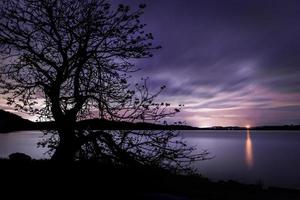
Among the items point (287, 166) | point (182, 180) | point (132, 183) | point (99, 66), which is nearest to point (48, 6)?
point (99, 66)

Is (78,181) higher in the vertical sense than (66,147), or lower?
lower

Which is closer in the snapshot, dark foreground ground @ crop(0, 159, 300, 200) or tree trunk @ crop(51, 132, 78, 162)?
dark foreground ground @ crop(0, 159, 300, 200)

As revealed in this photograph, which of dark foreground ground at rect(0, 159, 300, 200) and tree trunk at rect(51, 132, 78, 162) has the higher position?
tree trunk at rect(51, 132, 78, 162)

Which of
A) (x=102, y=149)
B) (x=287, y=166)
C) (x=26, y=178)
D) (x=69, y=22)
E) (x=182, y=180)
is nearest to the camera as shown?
(x=26, y=178)

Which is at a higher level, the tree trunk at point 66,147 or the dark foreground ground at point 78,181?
the tree trunk at point 66,147

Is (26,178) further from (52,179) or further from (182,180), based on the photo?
(182,180)

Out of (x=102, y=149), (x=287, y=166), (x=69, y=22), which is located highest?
(x=69, y=22)

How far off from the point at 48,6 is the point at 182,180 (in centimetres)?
1394

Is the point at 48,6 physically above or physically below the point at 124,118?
above

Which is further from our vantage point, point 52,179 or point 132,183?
point 132,183

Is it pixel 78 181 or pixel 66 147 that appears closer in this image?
pixel 78 181

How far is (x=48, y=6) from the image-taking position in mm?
11156

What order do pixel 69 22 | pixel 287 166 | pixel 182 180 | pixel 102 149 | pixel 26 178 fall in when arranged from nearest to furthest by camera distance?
pixel 26 178 < pixel 69 22 < pixel 102 149 < pixel 182 180 < pixel 287 166

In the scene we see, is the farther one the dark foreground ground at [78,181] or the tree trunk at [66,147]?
the tree trunk at [66,147]
